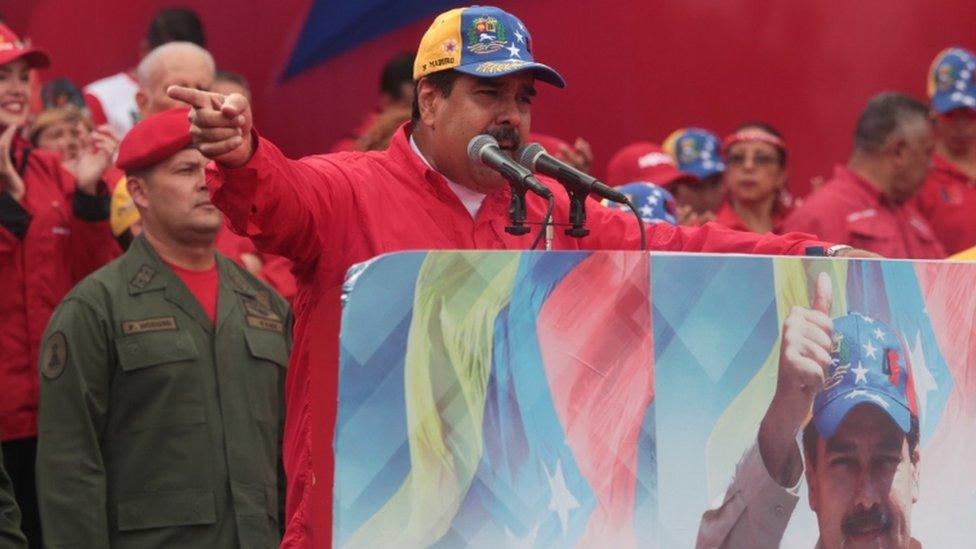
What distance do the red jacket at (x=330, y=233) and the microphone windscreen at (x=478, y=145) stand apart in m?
0.29

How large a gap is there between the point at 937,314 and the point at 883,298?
0.14m

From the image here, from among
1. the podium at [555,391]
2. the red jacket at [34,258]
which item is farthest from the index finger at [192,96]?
the red jacket at [34,258]

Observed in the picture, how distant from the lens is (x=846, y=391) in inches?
132

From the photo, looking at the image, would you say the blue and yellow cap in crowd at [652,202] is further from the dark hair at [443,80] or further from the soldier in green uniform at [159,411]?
the dark hair at [443,80]

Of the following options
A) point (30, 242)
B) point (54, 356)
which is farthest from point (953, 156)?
point (54, 356)

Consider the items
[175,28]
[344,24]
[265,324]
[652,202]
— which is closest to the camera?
[265,324]

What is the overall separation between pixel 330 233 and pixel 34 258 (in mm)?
2405

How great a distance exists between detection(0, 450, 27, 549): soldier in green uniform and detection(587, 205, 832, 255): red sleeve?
1476 mm

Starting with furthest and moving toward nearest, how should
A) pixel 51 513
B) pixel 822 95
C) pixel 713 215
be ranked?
pixel 822 95, pixel 713 215, pixel 51 513

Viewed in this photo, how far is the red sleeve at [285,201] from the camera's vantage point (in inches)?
138

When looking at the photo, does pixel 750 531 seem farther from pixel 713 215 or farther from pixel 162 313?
pixel 713 215

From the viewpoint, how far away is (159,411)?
5.04 meters

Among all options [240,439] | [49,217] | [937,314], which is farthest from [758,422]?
[49,217]

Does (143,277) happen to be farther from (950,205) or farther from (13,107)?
(950,205)
